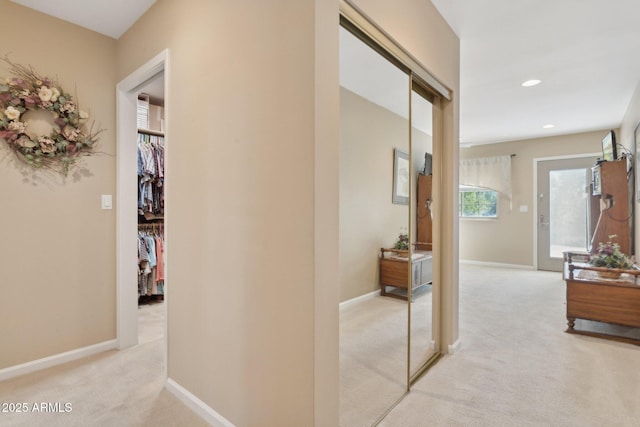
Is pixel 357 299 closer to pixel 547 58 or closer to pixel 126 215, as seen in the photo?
pixel 126 215

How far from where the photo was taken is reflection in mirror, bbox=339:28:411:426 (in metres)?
1.69

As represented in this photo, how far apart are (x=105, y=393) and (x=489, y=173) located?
670 cm

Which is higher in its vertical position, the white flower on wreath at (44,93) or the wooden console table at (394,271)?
the white flower on wreath at (44,93)

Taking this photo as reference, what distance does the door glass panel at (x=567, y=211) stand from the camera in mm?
5664

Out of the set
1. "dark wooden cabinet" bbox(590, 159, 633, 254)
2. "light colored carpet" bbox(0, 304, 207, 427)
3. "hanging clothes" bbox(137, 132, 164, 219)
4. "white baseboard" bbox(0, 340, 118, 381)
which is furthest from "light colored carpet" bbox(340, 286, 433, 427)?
"dark wooden cabinet" bbox(590, 159, 633, 254)

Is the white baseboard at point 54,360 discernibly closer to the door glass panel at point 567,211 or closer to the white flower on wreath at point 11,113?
the white flower on wreath at point 11,113

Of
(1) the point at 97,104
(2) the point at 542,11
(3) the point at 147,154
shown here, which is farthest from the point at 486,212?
(1) the point at 97,104

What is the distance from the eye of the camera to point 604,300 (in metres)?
2.86

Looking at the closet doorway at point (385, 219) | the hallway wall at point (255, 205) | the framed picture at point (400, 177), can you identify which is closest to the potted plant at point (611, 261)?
the closet doorway at point (385, 219)

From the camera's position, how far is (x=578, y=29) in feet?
8.41

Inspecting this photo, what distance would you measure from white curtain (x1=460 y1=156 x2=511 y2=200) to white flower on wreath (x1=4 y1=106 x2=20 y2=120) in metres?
6.69

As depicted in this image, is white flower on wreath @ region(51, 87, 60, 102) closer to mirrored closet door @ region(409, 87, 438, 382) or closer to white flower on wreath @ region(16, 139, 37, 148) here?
white flower on wreath @ region(16, 139, 37, 148)

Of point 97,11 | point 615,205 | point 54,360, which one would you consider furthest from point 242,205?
point 615,205

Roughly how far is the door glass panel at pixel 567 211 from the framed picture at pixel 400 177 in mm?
5124
